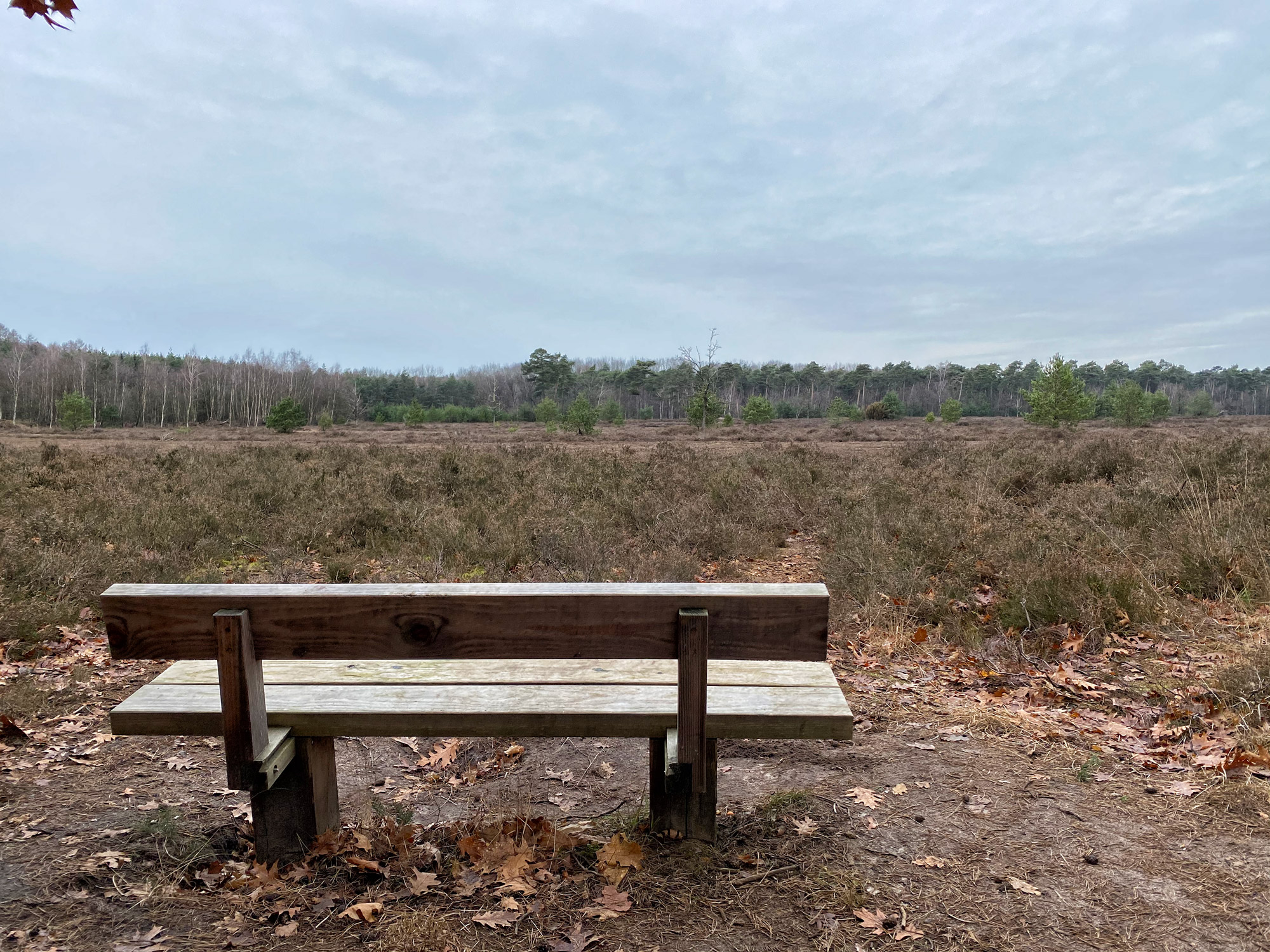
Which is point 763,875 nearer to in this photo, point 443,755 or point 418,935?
point 418,935

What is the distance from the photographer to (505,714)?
7.82ft

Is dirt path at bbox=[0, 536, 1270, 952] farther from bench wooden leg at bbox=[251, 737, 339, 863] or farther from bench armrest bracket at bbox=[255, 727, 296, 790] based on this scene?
bench armrest bracket at bbox=[255, 727, 296, 790]

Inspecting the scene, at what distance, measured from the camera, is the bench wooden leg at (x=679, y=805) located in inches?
103

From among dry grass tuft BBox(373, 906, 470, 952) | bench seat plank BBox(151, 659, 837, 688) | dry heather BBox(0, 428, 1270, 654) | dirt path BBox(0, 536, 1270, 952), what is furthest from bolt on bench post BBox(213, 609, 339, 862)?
dry heather BBox(0, 428, 1270, 654)

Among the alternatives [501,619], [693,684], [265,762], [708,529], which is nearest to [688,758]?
[693,684]

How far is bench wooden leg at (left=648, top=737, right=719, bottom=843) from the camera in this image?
2.62 meters

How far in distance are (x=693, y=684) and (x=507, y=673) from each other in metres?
0.92

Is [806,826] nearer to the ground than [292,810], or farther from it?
nearer to the ground

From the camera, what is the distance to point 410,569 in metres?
7.59

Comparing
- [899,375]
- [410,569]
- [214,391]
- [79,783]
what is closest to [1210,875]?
[79,783]

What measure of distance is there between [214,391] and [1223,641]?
87.0 metres

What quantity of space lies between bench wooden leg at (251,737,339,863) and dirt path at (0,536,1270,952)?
0.09 metres

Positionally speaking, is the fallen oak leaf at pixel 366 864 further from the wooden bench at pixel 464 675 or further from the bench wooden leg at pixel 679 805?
the bench wooden leg at pixel 679 805

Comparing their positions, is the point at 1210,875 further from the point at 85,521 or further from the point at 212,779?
the point at 85,521
